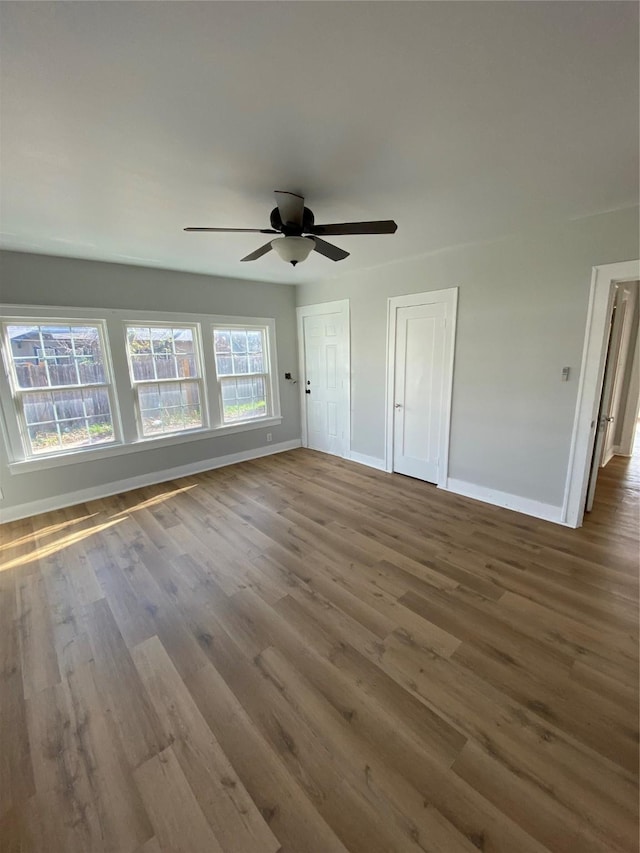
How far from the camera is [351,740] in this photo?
1419 mm

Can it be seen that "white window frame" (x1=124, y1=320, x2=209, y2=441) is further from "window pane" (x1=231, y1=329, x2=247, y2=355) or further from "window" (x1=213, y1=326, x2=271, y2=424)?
"window pane" (x1=231, y1=329, x2=247, y2=355)

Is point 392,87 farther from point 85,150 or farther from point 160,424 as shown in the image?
point 160,424

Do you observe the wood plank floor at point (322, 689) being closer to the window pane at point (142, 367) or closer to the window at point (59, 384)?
the window at point (59, 384)

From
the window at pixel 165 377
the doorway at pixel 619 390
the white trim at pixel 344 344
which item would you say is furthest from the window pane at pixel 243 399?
the doorway at pixel 619 390

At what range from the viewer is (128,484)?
4023 mm

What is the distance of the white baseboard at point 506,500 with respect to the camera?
10.1 ft

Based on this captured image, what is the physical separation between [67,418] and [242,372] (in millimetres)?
2130

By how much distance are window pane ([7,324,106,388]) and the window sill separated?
728mm

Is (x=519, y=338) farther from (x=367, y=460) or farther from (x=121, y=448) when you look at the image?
(x=121, y=448)

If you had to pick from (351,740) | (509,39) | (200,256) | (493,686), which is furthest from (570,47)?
(200,256)

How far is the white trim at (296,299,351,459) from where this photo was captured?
4547 mm

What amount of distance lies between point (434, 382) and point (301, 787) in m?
3.37

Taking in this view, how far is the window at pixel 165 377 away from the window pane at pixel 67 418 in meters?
0.37

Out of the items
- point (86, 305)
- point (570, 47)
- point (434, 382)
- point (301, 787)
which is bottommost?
point (301, 787)
